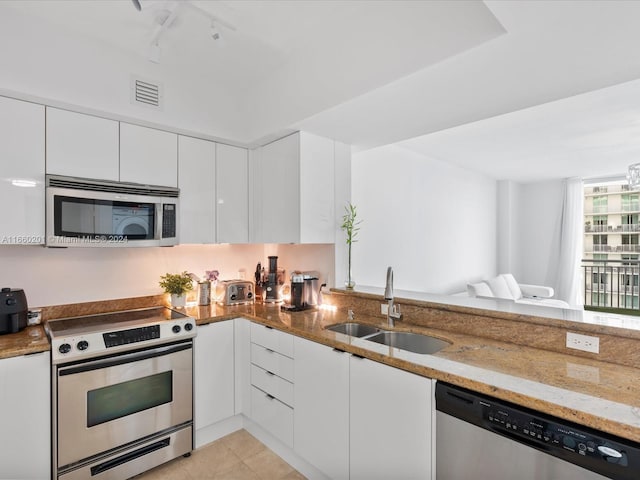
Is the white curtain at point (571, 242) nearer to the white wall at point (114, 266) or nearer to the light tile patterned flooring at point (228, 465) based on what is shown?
the white wall at point (114, 266)

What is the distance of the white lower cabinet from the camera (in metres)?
2.16

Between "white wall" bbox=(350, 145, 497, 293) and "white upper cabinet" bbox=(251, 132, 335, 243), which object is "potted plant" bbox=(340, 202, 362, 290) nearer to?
"white upper cabinet" bbox=(251, 132, 335, 243)

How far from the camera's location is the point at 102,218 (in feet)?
7.09

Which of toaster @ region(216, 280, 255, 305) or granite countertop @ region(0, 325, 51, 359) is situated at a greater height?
toaster @ region(216, 280, 255, 305)

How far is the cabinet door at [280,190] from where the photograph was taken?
2.53 metres

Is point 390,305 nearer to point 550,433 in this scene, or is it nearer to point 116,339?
point 550,433

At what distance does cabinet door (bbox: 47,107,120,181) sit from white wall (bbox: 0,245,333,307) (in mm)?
612

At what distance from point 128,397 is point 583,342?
244 centimetres

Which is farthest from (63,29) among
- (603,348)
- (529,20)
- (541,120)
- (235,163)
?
(541,120)

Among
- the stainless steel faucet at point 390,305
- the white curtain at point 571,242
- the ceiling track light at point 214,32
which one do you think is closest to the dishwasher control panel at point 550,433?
the stainless steel faucet at point 390,305

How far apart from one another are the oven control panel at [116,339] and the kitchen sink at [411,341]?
123 cm

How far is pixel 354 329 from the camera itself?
2.29 m

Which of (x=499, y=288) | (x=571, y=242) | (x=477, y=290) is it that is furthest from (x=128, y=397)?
(x=571, y=242)

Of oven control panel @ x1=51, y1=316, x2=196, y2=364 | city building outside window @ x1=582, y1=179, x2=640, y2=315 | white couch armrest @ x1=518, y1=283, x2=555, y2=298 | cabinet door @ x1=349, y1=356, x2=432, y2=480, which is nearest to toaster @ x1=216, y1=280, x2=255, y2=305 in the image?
oven control panel @ x1=51, y1=316, x2=196, y2=364
